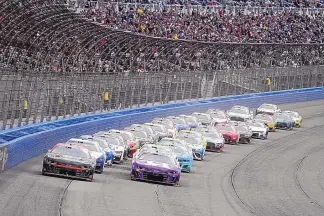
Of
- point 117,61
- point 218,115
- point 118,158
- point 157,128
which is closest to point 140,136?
point 157,128

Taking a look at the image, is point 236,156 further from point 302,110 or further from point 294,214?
point 302,110

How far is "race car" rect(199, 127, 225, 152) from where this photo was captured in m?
47.5

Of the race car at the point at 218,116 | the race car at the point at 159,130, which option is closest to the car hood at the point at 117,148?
the race car at the point at 159,130

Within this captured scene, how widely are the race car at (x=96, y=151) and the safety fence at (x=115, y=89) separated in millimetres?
2806

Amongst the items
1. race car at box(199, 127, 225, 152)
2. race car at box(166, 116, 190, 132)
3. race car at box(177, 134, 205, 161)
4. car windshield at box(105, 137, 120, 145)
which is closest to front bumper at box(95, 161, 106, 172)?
car windshield at box(105, 137, 120, 145)

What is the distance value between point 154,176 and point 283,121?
30.2 m

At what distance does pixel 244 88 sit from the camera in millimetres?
72438

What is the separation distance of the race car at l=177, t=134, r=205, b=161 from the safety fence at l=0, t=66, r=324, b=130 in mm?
4943

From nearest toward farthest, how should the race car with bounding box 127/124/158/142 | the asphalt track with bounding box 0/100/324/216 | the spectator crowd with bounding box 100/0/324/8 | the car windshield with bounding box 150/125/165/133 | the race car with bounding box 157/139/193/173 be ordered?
1. the asphalt track with bounding box 0/100/324/216
2. the race car with bounding box 157/139/193/173
3. the race car with bounding box 127/124/158/142
4. the car windshield with bounding box 150/125/165/133
5. the spectator crowd with bounding box 100/0/324/8

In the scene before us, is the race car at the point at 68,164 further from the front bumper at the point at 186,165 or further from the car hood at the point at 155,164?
the front bumper at the point at 186,165

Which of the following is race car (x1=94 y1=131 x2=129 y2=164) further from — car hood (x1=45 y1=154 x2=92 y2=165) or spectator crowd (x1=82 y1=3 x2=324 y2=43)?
spectator crowd (x1=82 y1=3 x2=324 y2=43)

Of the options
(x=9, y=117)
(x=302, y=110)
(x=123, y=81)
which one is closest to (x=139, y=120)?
(x=123, y=81)

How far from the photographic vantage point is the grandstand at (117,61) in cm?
3697

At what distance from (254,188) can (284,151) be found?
1593 centimetres
